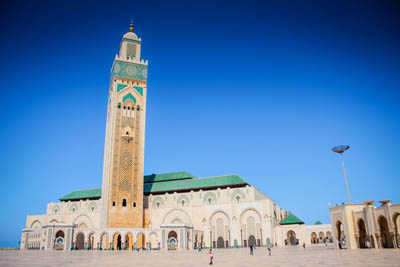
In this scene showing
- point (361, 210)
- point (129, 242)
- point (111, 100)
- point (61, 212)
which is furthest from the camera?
point (61, 212)

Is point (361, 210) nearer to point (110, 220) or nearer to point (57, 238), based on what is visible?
point (110, 220)

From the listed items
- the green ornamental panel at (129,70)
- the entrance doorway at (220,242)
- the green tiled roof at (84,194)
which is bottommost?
the entrance doorway at (220,242)

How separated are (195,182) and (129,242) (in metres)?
10.7

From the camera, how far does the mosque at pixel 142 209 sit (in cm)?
3278

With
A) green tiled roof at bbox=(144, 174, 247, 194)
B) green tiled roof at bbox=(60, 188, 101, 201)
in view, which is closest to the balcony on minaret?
green tiled roof at bbox=(144, 174, 247, 194)

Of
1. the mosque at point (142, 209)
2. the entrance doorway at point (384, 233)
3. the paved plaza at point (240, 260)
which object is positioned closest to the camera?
the paved plaza at point (240, 260)

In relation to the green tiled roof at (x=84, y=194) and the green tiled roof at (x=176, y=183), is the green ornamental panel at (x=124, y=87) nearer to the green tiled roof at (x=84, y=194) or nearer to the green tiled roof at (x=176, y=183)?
the green tiled roof at (x=176, y=183)

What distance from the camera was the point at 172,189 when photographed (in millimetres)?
40531

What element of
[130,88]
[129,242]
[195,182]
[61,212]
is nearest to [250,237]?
[195,182]

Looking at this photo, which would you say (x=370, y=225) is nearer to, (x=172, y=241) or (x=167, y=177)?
(x=172, y=241)

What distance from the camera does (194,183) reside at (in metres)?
40.3

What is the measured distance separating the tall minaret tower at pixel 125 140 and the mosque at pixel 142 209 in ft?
0.33

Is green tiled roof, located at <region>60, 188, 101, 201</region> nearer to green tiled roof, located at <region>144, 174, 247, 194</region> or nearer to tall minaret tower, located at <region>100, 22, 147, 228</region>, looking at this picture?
green tiled roof, located at <region>144, 174, 247, 194</region>

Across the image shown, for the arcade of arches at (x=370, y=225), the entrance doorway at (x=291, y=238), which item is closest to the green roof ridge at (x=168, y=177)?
the entrance doorway at (x=291, y=238)
